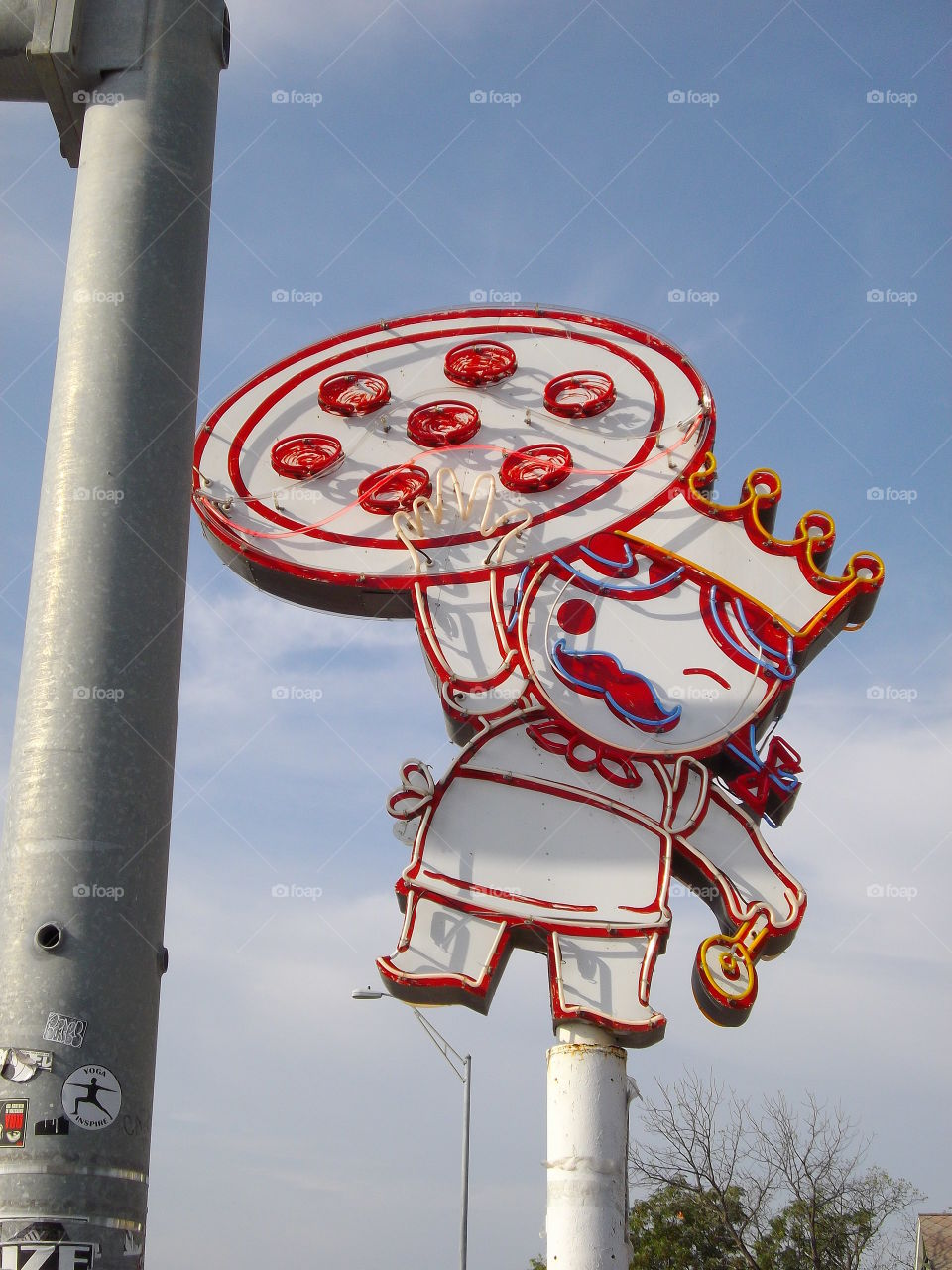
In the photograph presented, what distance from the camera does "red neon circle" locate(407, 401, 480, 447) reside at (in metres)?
13.1

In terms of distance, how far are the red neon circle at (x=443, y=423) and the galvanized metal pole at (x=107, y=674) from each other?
4838 mm

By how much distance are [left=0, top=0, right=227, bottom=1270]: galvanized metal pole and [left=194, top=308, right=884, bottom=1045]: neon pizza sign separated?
3.95 meters

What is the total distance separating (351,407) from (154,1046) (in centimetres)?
782

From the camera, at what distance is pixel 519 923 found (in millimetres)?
10578

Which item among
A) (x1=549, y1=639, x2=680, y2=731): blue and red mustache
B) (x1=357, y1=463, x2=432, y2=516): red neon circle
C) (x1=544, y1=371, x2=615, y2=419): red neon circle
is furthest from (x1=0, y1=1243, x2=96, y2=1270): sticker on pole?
(x1=544, y1=371, x2=615, y2=419): red neon circle

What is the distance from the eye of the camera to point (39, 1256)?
6.00 m

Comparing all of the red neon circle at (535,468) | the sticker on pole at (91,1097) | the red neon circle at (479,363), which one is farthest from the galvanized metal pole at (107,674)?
the red neon circle at (479,363)

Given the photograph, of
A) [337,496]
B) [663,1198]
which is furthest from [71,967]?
[663,1198]

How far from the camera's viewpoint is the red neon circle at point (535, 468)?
12.7 m

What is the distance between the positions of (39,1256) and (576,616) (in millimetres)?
7117

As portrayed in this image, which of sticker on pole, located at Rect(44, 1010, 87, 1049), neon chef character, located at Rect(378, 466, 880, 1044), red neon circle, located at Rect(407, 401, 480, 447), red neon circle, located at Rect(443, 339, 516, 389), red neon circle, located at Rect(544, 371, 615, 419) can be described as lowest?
sticker on pole, located at Rect(44, 1010, 87, 1049)

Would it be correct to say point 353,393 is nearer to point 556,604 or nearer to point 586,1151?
point 556,604

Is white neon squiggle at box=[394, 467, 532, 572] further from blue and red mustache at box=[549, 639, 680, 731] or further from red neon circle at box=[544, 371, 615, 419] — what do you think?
blue and red mustache at box=[549, 639, 680, 731]

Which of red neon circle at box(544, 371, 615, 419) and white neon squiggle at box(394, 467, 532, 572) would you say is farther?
red neon circle at box(544, 371, 615, 419)
